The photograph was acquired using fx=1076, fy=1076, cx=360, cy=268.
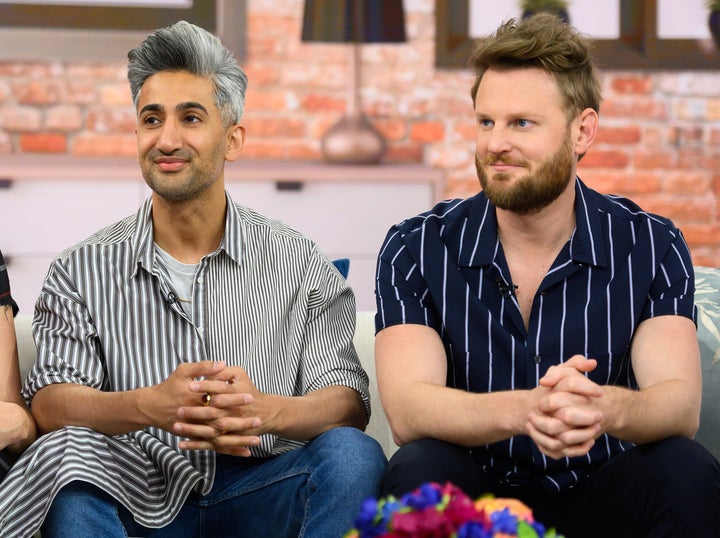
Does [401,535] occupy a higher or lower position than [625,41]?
lower

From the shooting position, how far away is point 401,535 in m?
1.09

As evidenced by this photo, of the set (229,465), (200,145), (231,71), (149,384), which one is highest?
(231,71)

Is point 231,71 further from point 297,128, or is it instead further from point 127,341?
point 297,128

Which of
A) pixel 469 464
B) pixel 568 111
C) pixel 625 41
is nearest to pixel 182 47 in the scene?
pixel 568 111

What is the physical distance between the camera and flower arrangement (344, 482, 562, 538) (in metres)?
1.08

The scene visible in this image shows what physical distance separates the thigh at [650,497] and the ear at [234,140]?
0.93 meters

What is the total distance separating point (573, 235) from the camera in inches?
76.4

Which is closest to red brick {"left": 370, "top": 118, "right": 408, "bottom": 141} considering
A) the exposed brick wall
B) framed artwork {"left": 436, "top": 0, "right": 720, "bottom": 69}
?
the exposed brick wall

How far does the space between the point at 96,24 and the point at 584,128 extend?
2489 mm

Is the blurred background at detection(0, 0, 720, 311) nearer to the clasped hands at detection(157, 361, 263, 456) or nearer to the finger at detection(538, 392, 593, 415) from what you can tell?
the clasped hands at detection(157, 361, 263, 456)

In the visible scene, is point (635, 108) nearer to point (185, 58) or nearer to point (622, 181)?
point (622, 181)

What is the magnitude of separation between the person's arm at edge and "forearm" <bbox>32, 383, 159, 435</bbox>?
0.14 ft

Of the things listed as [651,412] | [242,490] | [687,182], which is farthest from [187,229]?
[687,182]

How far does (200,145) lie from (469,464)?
2.64ft
